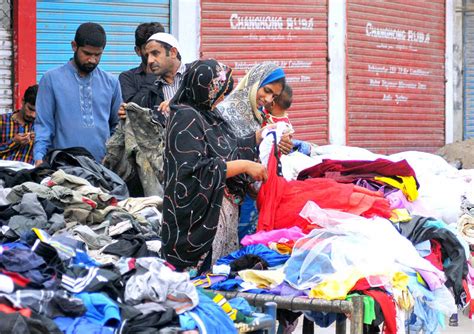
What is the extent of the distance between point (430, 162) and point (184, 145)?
3.18 meters

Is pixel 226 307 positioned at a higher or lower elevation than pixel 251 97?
lower

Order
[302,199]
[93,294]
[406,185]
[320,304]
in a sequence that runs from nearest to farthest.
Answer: [93,294], [320,304], [302,199], [406,185]

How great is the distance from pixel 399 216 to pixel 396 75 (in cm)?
834

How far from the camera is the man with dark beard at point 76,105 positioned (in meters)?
6.38

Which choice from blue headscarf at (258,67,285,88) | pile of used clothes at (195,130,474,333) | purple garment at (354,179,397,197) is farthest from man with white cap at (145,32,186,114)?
purple garment at (354,179,397,197)

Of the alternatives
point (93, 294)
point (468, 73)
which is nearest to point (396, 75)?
point (468, 73)

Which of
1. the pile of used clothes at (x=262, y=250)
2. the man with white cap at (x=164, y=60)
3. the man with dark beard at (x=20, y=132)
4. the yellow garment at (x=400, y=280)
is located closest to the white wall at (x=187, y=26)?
the man with dark beard at (x=20, y=132)

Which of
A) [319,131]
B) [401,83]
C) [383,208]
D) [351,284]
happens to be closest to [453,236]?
[383,208]

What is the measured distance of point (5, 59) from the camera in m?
8.73

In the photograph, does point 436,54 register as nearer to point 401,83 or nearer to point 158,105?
point 401,83

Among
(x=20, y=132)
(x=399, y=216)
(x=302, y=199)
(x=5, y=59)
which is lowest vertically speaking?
(x=399, y=216)

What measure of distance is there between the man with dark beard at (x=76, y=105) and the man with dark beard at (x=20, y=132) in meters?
0.63

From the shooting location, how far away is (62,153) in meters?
5.98

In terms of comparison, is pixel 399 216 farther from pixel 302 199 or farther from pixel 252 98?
pixel 252 98
